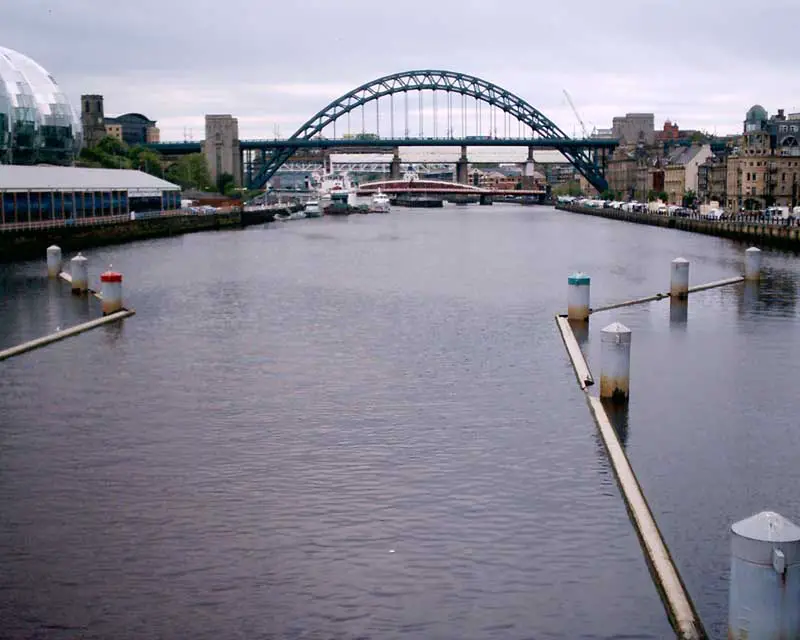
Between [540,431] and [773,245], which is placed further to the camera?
[773,245]

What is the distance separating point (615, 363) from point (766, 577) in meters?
9.89

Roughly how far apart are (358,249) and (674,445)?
159 feet

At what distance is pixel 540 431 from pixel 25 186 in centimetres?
4715

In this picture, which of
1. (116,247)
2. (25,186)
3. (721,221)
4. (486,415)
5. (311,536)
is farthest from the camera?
(721,221)

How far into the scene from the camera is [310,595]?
35.2 ft

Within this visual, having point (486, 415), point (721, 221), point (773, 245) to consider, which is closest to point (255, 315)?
point (486, 415)

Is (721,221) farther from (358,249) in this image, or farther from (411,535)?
(411,535)

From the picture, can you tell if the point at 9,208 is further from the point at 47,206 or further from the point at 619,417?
the point at 619,417

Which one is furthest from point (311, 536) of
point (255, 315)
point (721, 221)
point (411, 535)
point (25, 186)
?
point (721, 221)

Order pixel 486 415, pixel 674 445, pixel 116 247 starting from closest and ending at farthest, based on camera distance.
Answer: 1. pixel 674 445
2. pixel 486 415
3. pixel 116 247

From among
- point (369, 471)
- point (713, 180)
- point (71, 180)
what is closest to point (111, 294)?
point (369, 471)

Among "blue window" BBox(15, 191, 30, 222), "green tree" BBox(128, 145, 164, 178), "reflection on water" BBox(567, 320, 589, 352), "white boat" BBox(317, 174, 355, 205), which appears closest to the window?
"blue window" BBox(15, 191, 30, 222)

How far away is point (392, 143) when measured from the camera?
560 feet

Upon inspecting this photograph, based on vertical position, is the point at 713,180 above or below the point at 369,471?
above
